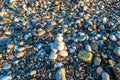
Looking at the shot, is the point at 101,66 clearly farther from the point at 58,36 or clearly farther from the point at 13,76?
the point at 13,76

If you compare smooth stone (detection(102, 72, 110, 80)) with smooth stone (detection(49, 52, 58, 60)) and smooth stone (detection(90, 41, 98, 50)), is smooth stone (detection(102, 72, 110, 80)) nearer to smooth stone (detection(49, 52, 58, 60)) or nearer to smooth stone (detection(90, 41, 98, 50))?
smooth stone (detection(90, 41, 98, 50))

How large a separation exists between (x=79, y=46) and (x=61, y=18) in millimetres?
764

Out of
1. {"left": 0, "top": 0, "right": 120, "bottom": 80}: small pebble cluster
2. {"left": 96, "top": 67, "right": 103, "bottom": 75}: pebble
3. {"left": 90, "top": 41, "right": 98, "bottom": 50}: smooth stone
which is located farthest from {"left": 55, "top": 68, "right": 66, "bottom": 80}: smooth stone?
{"left": 90, "top": 41, "right": 98, "bottom": 50}: smooth stone

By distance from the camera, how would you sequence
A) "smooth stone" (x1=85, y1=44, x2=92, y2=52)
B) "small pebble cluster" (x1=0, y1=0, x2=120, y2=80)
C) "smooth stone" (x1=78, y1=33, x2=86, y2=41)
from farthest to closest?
"smooth stone" (x1=78, y1=33, x2=86, y2=41), "smooth stone" (x1=85, y1=44, x2=92, y2=52), "small pebble cluster" (x1=0, y1=0, x2=120, y2=80)

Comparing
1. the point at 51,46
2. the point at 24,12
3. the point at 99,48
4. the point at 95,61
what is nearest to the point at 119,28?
the point at 99,48

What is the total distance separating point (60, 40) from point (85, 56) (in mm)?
423

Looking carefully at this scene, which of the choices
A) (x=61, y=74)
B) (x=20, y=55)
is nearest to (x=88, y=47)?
(x=61, y=74)

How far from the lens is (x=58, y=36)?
2.97 meters

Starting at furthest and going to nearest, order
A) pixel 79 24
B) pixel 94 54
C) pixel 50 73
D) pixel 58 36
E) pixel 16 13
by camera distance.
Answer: pixel 16 13 < pixel 79 24 < pixel 58 36 < pixel 94 54 < pixel 50 73

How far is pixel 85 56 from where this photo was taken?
2.63 meters

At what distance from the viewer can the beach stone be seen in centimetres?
260

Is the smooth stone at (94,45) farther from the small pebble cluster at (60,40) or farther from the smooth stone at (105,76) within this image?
the smooth stone at (105,76)

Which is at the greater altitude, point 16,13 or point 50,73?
point 16,13

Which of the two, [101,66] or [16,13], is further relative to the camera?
[16,13]
